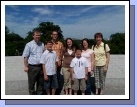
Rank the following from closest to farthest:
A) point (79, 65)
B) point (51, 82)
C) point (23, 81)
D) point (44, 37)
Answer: point (79, 65) → point (51, 82) → point (44, 37) → point (23, 81)

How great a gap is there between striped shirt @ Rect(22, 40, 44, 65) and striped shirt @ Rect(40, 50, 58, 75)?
0.31 feet

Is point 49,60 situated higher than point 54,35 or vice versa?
point 54,35

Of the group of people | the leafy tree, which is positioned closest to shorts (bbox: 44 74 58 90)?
the group of people

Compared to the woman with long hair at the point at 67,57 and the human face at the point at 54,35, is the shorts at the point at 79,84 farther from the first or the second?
the human face at the point at 54,35

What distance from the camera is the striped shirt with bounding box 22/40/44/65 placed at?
4430 mm

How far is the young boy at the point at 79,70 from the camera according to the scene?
177 inches

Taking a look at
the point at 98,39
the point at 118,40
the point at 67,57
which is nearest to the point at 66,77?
the point at 67,57

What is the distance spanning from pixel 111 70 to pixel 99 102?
1218 mm

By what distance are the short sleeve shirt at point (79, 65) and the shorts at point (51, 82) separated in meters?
0.40

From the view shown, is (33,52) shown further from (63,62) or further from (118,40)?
(118,40)

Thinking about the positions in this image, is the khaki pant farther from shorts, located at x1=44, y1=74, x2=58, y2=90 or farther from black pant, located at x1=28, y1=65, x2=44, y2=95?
black pant, located at x1=28, y1=65, x2=44, y2=95

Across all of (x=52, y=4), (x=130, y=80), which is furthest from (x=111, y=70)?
(x=52, y=4)

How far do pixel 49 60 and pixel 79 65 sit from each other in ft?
1.85

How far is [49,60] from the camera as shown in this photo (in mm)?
4457
